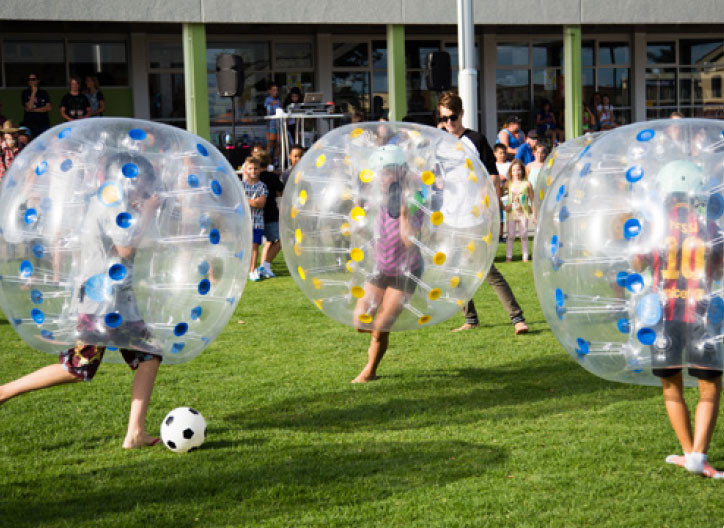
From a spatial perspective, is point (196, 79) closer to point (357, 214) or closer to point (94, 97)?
point (94, 97)

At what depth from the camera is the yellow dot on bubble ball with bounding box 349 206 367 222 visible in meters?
5.54

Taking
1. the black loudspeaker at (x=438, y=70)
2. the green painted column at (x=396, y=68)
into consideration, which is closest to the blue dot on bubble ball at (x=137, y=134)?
the black loudspeaker at (x=438, y=70)

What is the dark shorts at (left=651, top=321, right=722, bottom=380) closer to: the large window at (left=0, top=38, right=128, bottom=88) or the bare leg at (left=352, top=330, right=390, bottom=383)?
the bare leg at (left=352, top=330, right=390, bottom=383)

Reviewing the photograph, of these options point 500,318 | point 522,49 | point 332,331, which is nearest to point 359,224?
point 332,331

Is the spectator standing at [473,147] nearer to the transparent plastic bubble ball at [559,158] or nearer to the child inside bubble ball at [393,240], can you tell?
the transparent plastic bubble ball at [559,158]

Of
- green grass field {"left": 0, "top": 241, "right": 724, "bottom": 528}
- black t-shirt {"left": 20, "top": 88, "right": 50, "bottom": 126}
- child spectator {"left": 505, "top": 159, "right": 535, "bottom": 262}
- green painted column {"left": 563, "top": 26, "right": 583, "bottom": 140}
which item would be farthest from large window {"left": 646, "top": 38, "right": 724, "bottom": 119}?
green grass field {"left": 0, "top": 241, "right": 724, "bottom": 528}

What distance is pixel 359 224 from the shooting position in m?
5.55

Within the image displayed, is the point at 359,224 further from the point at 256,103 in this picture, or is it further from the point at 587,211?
the point at 256,103

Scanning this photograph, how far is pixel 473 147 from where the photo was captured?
769 cm

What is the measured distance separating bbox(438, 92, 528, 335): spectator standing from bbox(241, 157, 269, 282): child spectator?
15.7 ft

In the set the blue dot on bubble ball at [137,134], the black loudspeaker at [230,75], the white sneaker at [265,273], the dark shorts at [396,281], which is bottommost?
the white sneaker at [265,273]

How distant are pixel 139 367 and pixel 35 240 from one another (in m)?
1.00

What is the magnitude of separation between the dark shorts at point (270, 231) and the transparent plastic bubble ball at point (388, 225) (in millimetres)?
7414

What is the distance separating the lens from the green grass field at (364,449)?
425 cm
